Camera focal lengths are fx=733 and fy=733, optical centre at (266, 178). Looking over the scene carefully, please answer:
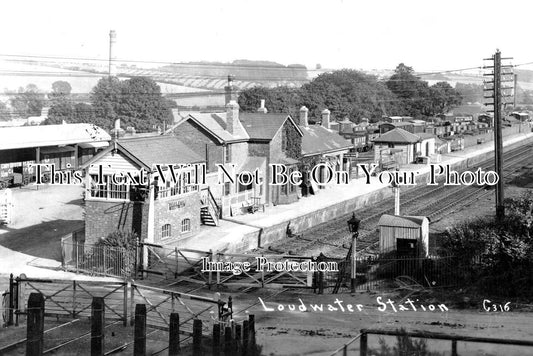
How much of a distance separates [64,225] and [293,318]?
20788 millimetres

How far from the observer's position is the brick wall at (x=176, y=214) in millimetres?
30828

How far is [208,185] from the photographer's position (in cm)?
3828

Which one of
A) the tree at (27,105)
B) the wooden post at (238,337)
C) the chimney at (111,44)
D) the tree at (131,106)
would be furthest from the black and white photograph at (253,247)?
Answer: the tree at (27,105)

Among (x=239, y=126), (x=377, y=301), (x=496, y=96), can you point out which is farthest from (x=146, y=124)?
(x=377, y=301)

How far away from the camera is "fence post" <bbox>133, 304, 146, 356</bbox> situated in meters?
15.5

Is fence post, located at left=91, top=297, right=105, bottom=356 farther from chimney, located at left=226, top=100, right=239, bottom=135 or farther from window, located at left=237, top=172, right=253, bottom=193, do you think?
chimney, located at left=226, top=100, right=239, bottom=135

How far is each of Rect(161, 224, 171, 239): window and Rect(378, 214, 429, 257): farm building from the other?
413 inches

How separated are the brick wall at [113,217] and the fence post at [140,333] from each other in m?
14.5

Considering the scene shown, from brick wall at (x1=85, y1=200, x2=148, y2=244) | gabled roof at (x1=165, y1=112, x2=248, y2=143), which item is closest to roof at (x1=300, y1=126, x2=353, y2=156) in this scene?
gabled roof at (x1=165, y1=112, x2=248, y2=143)

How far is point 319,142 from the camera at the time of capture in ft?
172

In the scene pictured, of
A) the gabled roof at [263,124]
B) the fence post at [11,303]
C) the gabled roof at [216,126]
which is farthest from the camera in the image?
the gabled roof at [263,124]

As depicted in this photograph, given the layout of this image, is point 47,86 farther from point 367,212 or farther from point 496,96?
point 496,96

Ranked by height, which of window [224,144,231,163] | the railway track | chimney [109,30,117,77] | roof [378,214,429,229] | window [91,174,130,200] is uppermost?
chimney [109,30,117,77]

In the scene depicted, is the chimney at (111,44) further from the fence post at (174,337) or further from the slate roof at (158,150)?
the fence post at (174,337)
